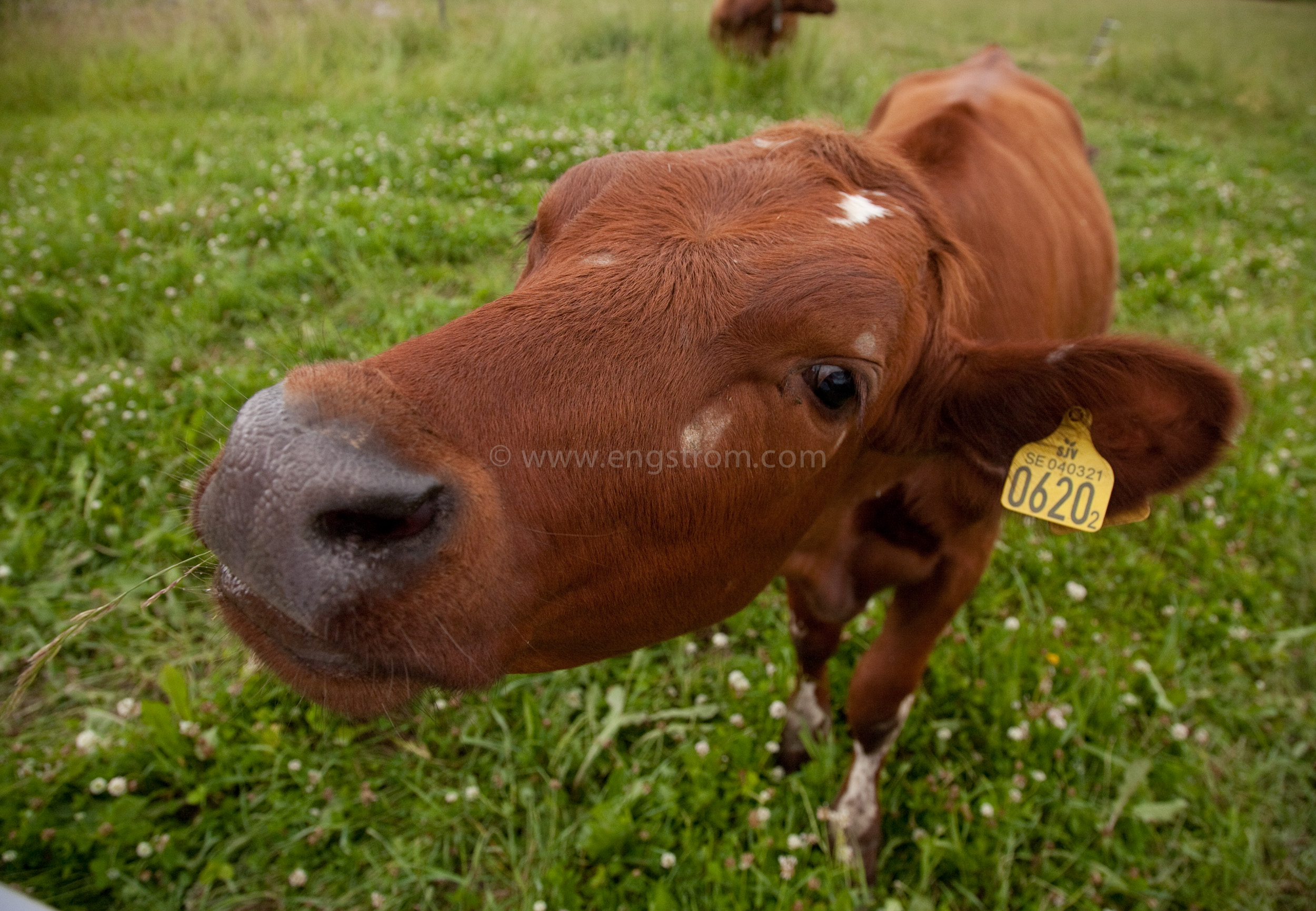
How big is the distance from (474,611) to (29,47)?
11.5 metres

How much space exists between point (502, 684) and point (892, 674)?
147 centimetres

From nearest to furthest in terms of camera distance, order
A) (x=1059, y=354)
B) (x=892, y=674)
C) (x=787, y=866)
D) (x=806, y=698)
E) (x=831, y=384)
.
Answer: (x=831, y=384) → (x=1059, y=354) → (x=787, y=866) → (x=892, y=674) → (x=806, y=698)

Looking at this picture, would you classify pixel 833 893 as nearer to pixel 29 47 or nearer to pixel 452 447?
pixel 452 447

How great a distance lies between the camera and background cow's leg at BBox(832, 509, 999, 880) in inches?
99.9

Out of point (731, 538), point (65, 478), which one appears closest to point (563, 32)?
point (65, 478)

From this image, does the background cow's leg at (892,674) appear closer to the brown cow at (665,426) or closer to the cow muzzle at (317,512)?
the brown cow at (665,426)

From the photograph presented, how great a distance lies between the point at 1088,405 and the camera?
5.89 feet

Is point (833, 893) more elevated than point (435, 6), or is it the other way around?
point (435, 6)

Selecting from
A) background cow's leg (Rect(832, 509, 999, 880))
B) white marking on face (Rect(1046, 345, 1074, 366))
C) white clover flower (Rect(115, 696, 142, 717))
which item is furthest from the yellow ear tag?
white clover flower (Rect(115, 696, 142, 717))

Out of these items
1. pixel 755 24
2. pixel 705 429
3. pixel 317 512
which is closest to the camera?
pixel 317 512

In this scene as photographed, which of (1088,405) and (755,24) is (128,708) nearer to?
(1088,405)

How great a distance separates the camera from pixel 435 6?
1085 cm

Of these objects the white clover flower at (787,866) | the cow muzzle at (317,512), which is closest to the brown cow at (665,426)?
the cow muzzle at (317,512)

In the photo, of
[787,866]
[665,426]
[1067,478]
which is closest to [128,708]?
[787,866]
